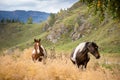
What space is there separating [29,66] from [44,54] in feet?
18.5

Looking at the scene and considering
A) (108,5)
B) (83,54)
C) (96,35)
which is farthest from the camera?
(96,35)

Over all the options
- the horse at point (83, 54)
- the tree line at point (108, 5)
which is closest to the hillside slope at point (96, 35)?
the horse at point (83, 54)

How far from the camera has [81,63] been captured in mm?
15336

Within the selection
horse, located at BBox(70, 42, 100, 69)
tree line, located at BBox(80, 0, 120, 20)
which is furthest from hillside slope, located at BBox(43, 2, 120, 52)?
tree line, located at BBox(80, 0, 120, 20)

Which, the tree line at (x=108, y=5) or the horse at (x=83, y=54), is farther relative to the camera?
the horse at (x=83, y=54)

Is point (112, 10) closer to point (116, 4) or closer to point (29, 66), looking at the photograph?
point (116, 4)

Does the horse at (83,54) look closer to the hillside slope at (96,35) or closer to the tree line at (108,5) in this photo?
the tree line at (108,5)

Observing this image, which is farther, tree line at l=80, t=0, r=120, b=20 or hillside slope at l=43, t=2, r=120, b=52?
hillside slope at l=43, t=2, r=120, b=52

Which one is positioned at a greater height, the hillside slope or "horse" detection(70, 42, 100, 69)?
"horse" detection(70, 42, 100, 69)

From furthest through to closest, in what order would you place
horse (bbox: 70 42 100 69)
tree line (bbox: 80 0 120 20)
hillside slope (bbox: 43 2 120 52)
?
1. hillside slope (bbox: 43 2 120 52)
2. horse (bbox: 70 42 100 69)
3. tree line (bbox: 80 0 120 20)

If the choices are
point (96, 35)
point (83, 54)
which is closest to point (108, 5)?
point (83, 54)

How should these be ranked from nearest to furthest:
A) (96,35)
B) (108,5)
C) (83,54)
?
(108,5), (83,54), (96,35)

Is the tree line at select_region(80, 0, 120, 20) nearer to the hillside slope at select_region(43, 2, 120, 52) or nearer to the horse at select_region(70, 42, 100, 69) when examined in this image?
the horse at select_region(70, 42, 100, 69)

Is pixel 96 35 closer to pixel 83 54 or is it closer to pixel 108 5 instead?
pixel 83 54
